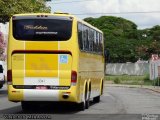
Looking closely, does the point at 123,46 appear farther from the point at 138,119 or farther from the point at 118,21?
the point at 138,119

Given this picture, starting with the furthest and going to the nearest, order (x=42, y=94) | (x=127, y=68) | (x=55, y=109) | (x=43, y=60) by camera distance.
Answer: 1. (x=127, y=68)
2. (x=55, y=109)
3. (x=43, y=60)
4. (x=42, y=94)

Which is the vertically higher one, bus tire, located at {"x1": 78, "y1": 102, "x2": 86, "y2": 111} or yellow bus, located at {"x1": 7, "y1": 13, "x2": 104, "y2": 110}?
yellow bus, located at {"x1": 7, "y1": 13, "x2": 104, "y2": 110}

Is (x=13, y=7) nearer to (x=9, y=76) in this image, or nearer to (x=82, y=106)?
(x=82, y=106)

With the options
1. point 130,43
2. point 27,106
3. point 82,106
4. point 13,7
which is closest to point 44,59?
point 27,106

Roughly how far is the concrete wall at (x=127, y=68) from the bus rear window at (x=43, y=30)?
8128 centimetres

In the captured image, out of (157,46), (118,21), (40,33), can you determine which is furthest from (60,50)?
(118,21)

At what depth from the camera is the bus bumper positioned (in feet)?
65.4

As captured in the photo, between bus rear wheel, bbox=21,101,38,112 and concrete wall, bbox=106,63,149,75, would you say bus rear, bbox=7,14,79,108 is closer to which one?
bus rear wheel, bbox=21,101,38,112

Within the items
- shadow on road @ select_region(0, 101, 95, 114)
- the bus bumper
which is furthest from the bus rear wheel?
the bus bumper

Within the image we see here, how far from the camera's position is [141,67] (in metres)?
102

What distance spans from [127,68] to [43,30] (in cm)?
8250

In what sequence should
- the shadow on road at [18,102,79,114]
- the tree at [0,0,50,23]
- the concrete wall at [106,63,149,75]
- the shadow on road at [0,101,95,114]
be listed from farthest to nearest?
the concrete wall at [106,63,149,75]
the tree at [0,0,50,23]
the shadow on road at [18,102,79,114]
the shadow on road at [0,101,95,114]

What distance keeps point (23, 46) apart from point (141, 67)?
8241 centimetres

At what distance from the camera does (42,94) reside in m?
19.9
